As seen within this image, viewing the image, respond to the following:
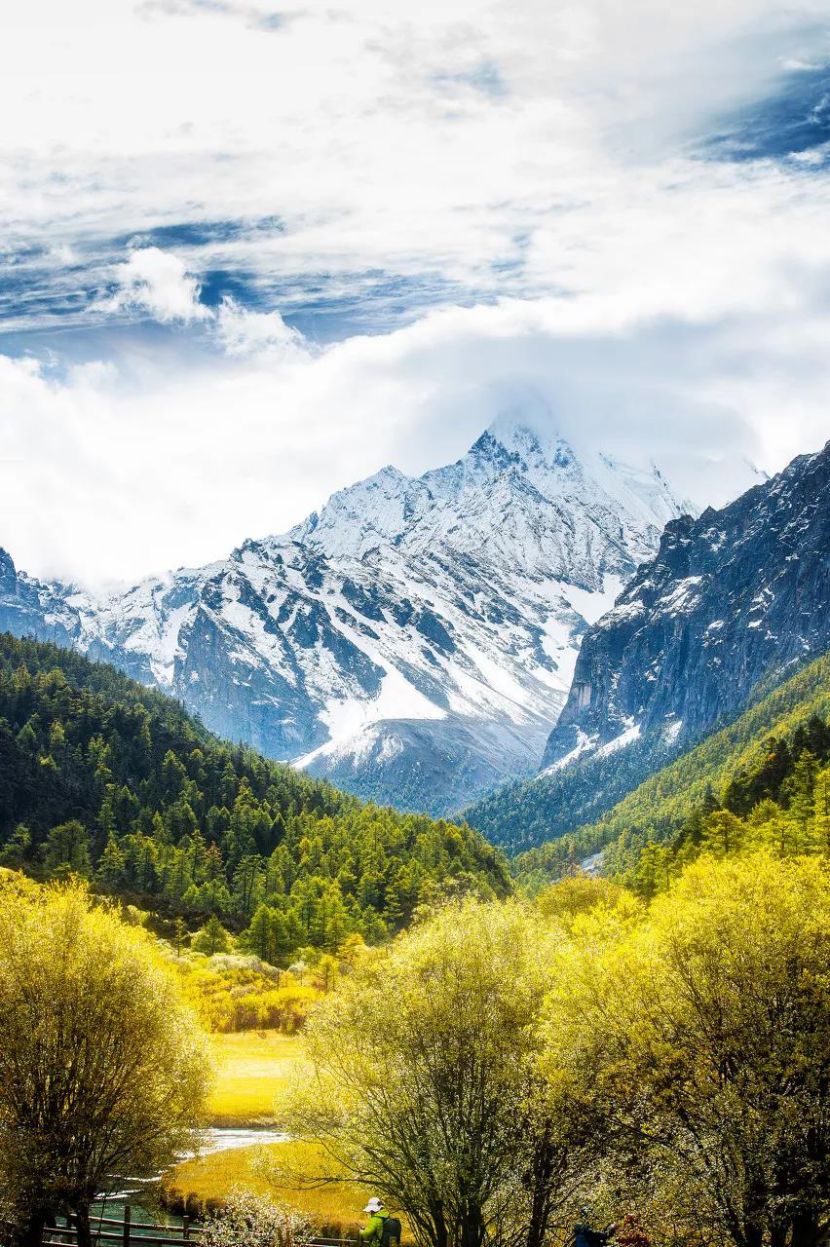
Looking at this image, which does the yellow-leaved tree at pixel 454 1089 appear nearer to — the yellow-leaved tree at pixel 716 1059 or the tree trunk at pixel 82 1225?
the yellow-leaved tree at pixel 716 1059

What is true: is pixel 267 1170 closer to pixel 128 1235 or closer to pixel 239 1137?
pixel 128 1235

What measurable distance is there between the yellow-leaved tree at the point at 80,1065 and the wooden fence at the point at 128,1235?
190 cm

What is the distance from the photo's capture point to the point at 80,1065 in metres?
52.2

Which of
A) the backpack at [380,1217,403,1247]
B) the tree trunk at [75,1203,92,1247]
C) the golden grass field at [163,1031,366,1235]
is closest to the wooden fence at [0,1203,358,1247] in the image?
the tree trunk at [75,1203,92,1247]

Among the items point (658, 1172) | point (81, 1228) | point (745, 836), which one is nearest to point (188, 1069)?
point (81, 1228)

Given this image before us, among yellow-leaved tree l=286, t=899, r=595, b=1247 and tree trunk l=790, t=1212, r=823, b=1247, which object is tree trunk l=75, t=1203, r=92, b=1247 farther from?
tree trunk l=790, t=1212, r=823, b=1247

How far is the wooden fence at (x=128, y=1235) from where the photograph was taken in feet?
162

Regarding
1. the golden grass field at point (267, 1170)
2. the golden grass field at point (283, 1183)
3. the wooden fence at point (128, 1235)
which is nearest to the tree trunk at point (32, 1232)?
the wooden fence at point (128, 1235)

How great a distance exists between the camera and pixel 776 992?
4272 cm

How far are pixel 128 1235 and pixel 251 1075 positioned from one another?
44.9m

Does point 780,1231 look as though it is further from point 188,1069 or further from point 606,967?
point 188,1069

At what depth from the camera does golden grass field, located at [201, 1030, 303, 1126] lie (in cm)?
6656

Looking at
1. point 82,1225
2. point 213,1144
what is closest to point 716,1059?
point 82,1225

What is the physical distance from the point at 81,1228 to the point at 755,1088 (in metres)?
32.1
